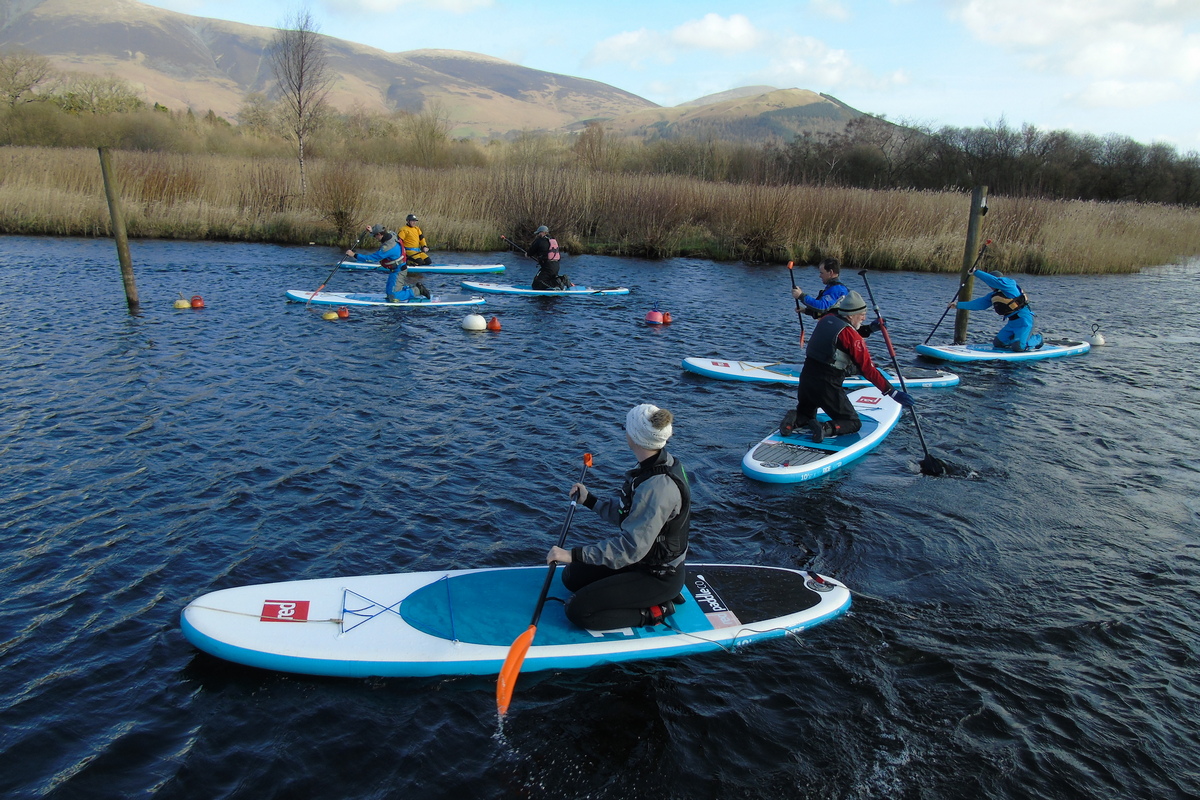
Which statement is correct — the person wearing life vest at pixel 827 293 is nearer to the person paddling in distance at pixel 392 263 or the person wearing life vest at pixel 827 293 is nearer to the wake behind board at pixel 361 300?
the wake behind board at pixel 361 300

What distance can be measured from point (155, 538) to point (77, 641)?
4.50ft

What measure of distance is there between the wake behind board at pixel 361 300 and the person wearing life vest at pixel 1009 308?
10.1 m

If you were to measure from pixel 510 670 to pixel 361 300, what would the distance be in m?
12.4

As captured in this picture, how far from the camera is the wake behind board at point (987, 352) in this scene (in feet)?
42.6

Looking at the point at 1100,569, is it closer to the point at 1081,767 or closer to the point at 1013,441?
the point at 1081,767

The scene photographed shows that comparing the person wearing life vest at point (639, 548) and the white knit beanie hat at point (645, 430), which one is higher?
the white knit beanie hat at point (645, 430)

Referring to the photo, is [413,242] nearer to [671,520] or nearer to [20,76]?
[671,520]

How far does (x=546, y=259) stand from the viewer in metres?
16.9

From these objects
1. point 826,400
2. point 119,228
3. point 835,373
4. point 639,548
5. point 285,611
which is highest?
point 119,228

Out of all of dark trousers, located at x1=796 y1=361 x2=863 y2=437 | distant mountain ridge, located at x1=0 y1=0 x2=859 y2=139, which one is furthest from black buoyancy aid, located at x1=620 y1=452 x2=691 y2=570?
distant mountain ridge, located at x1=0 y1=0 x2=859 y2=139

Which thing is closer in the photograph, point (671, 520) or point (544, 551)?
point (671, 520)

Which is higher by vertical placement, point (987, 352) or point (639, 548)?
point (987, 352)

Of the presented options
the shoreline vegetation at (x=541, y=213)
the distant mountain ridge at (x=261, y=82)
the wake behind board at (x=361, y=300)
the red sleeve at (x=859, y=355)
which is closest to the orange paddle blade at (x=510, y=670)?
the red sleeve at (x=859, y=355)

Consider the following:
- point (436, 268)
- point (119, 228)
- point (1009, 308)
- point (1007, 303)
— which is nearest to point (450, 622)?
point (1007, 303)
